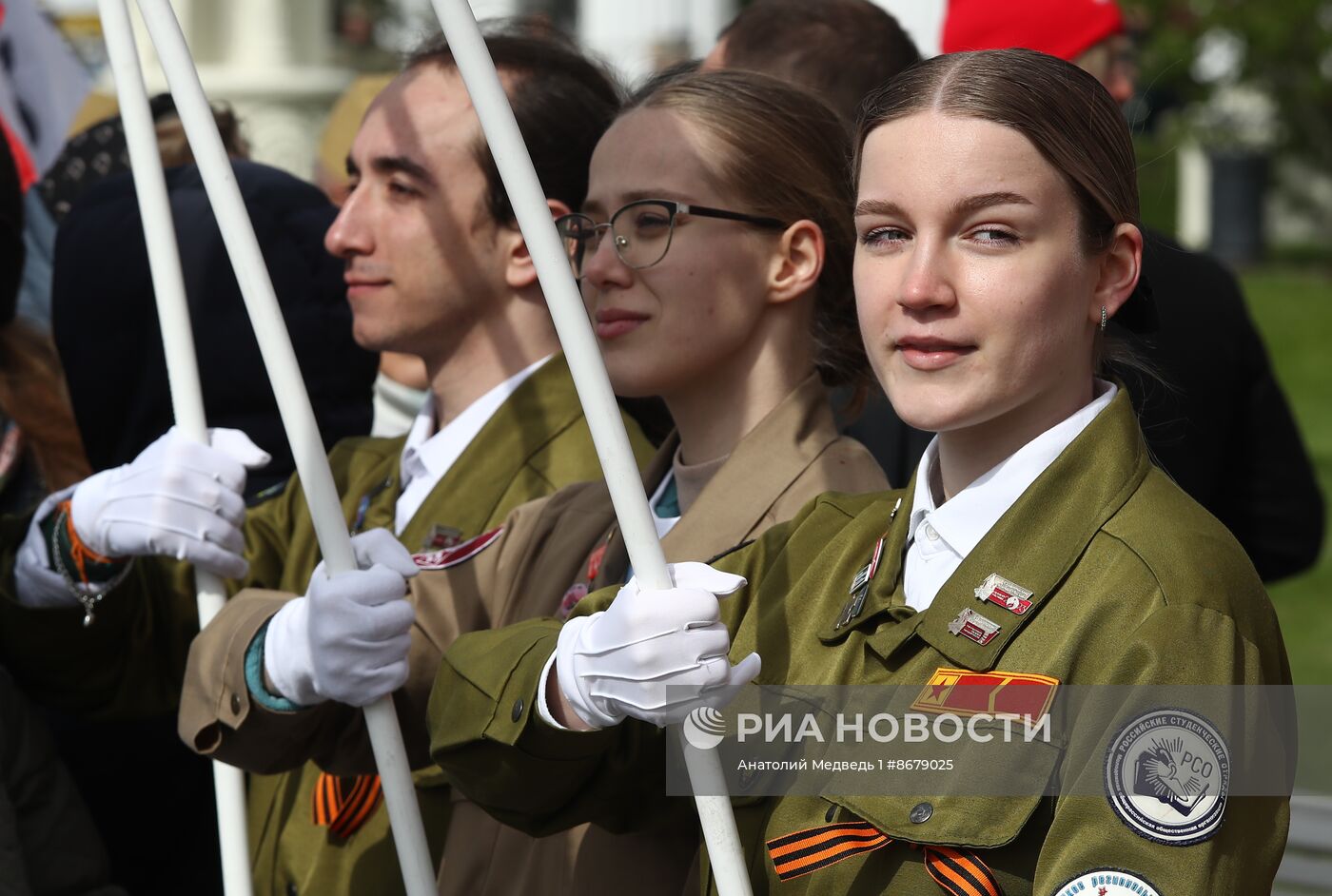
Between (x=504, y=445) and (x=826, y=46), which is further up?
(x=826, y=46)

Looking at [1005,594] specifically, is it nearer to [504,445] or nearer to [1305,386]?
[504,445]

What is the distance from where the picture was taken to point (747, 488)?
7.55ft

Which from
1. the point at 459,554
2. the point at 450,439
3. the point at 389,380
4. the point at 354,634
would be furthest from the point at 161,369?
the point at 354,634

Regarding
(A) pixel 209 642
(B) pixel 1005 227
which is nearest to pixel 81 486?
(A) pixel 209 642

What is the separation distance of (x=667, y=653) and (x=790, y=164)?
0.96 m

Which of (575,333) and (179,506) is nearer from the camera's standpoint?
(575,333)

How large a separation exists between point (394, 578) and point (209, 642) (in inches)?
15.3

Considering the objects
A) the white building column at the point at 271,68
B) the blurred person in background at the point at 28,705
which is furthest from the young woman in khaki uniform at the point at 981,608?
the white building column at the point at 271,68

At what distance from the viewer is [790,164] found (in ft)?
8.31

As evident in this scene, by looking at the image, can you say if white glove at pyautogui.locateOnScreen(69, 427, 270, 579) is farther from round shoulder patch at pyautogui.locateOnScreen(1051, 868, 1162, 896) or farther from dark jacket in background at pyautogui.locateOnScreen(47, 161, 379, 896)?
round shoulder patch at pyautogui.locateOnScreen(1051, 868, 1162, 896)

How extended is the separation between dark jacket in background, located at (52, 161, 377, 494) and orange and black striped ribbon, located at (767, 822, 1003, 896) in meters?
1.73

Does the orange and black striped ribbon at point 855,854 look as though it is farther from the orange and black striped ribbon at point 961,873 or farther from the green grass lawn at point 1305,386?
the green grass lawn at point 1305,386

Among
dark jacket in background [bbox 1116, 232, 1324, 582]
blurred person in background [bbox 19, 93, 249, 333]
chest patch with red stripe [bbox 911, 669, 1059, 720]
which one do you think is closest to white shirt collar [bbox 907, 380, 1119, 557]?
chest patch with red stripe [bbox 911, 669, 1059, 720]

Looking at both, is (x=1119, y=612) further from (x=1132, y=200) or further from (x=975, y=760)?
(x=1132, y=200)
